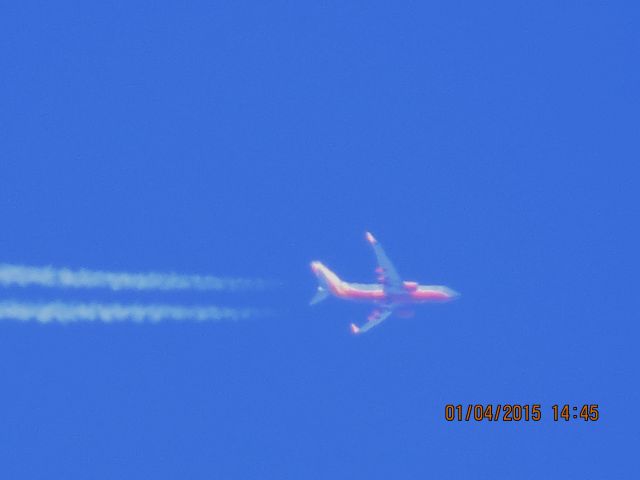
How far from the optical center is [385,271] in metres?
93.9

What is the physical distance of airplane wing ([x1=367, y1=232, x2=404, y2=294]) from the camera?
3691 inches

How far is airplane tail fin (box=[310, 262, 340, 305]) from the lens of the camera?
94812 mm

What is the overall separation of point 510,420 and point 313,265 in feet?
51.7

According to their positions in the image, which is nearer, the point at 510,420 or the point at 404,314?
the point at 510,420

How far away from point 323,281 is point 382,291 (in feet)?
11.8

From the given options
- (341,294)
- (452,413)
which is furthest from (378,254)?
(452,413)

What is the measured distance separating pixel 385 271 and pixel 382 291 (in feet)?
4.70

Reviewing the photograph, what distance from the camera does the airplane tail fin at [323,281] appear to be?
94.8m

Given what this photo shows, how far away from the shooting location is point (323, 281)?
3770 inches

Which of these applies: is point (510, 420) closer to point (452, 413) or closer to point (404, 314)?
point (452, 413)

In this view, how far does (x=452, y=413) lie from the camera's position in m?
88.9

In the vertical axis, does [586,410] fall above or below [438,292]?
below

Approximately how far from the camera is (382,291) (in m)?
94.8

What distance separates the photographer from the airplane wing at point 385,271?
308ft
